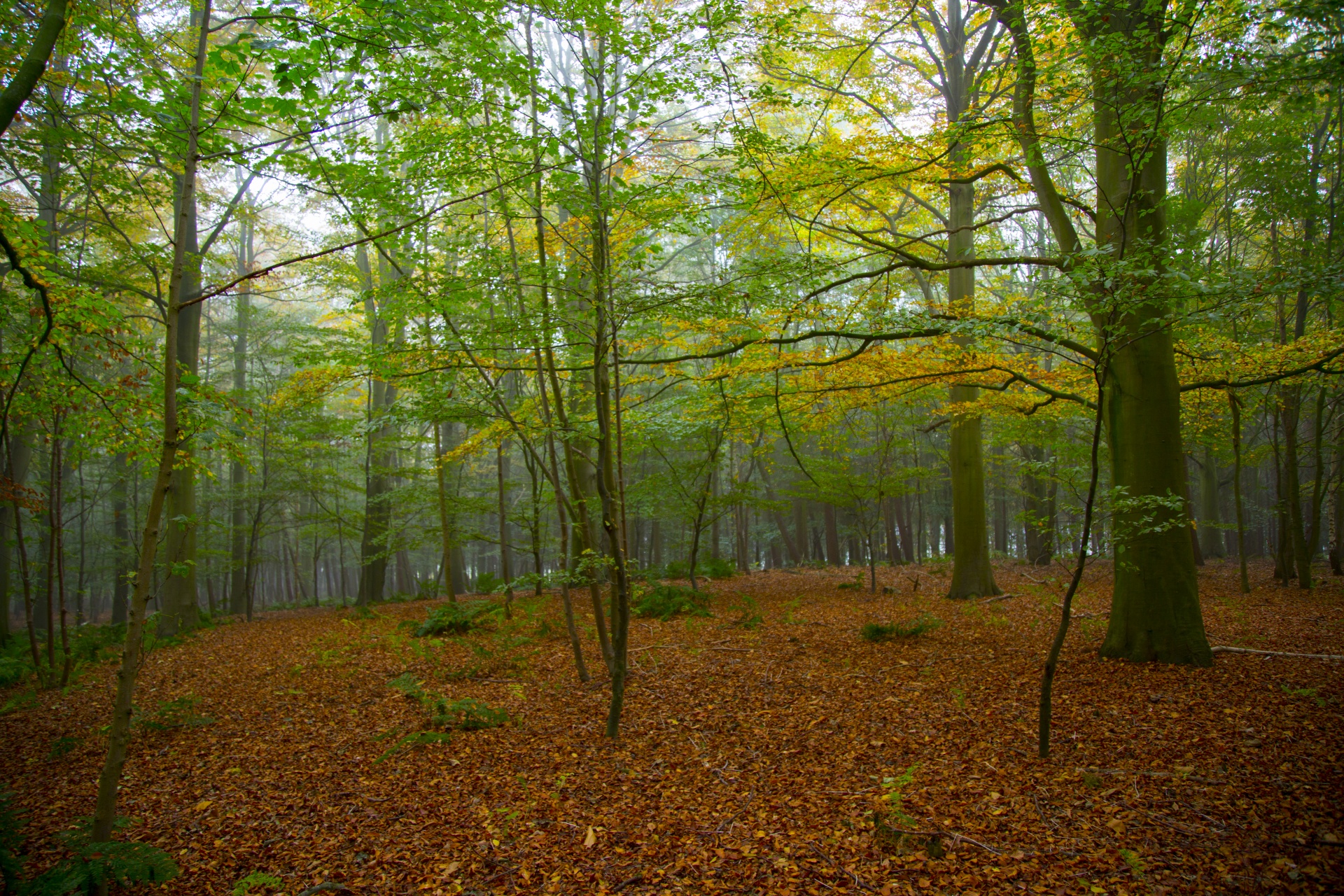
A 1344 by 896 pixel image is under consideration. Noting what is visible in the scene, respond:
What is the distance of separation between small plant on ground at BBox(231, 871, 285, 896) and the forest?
0.06m

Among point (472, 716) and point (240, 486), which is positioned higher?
point (240, 486)

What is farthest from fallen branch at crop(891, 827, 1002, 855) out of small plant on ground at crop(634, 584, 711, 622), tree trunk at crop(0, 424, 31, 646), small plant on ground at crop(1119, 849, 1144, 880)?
tree trunk at crop(0, 424, 31, 646)

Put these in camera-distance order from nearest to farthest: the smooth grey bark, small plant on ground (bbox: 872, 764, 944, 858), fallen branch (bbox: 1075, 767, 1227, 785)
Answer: small plant on ground (bbox: 872, 764, 944, 858) → fallen branch (bbox: 1075, 767, 1227, 785) → the smooth grey bark

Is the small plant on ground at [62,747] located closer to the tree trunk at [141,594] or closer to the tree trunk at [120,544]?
the tree trunk at [141,594]

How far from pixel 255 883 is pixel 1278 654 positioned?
8152mm

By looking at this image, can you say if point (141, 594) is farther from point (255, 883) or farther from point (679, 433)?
point (679, 433)

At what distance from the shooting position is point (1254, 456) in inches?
471

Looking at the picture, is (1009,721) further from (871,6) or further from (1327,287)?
(871,6)

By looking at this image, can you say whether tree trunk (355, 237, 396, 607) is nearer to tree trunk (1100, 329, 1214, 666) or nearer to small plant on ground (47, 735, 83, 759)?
small plant on ground (47, 735, 83, 759)

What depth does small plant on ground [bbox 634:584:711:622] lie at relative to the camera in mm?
9273

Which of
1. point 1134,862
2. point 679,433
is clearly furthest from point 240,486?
point 1134,862

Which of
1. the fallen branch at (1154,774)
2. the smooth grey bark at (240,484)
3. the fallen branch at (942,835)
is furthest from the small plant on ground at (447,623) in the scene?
the fallen branch at (1154,774)

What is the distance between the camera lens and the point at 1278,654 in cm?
578

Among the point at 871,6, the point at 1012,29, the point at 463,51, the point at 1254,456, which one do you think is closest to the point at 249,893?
the point at 463,51
